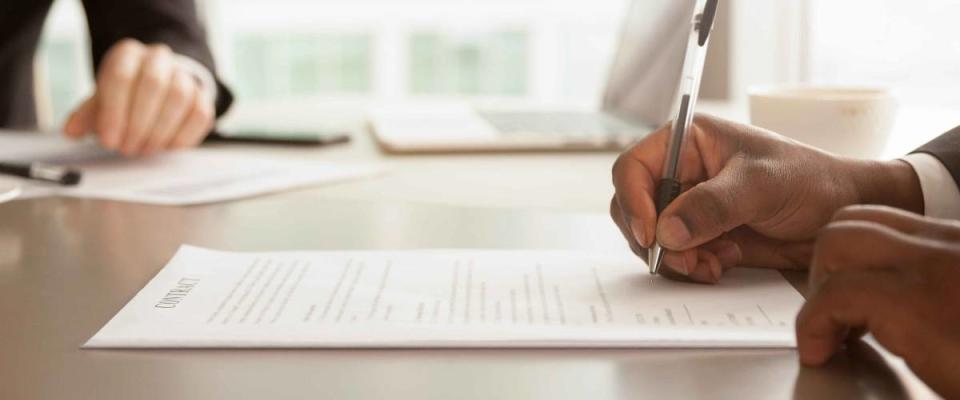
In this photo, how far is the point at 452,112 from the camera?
146 cm

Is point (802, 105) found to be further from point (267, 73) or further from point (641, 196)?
point (267, 73)

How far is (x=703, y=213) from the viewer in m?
0.52

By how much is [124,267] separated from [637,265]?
1.10 feet

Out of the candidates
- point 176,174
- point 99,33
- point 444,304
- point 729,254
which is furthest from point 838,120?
point 99,33

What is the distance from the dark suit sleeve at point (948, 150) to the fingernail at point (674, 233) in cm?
22

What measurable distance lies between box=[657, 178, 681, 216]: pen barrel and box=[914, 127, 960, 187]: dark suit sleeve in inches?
7.7

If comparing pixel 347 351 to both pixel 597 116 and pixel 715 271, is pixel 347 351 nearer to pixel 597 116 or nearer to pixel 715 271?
pixel 715 271

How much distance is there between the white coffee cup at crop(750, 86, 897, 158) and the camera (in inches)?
33.9

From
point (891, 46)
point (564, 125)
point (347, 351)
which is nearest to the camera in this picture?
point (347, 351)

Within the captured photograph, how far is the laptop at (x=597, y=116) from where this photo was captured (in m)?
1.13

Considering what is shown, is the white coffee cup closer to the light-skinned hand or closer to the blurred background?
the light-skinned hand

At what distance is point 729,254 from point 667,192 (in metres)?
0.06

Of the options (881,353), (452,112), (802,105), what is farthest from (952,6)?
(881,353)

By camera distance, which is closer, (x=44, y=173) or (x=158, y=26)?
(x=44, y=173)
